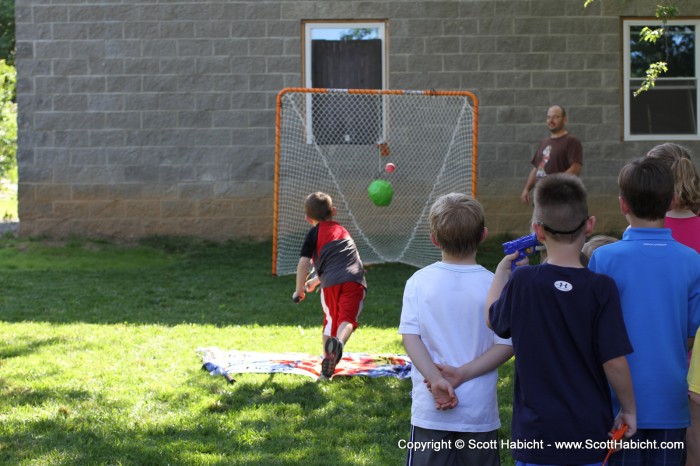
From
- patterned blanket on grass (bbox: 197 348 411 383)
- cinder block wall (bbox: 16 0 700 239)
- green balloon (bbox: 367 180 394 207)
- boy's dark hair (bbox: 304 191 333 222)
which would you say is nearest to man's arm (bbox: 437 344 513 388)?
patterned blanket on grass (bbox: 197 348 411 383)

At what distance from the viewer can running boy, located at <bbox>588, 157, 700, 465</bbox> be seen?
119 inches

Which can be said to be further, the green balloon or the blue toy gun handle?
the green balloon

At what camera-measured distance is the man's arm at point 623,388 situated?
288cm

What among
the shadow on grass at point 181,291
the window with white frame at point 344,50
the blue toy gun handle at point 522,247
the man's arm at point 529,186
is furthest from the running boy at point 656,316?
the window with white frame at point 344,50

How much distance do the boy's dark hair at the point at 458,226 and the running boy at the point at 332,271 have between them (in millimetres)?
2894

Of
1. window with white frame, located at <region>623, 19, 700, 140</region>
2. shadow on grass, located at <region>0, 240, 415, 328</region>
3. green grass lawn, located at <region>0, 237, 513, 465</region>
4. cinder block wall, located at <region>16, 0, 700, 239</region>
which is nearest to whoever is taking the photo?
green grass lawn, located at <region>0, 237, 513, 465</region>

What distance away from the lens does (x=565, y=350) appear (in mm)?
2900

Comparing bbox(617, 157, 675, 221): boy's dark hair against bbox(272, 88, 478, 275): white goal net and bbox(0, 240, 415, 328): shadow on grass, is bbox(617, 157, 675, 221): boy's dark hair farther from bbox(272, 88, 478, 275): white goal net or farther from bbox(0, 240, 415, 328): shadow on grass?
bbox(272, 88, 478, 275): white goal net

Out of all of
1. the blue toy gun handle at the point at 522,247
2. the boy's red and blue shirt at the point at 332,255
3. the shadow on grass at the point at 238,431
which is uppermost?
the blue toy gun handle at the point at 522,247

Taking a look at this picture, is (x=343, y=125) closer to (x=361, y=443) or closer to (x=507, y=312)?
(x=361, y=443)

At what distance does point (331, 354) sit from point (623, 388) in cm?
304

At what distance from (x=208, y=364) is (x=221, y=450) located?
1726mm

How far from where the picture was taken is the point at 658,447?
3.03m

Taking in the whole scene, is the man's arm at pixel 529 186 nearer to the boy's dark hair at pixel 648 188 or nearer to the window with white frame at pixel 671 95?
the window with white frame at pixel 671 95
